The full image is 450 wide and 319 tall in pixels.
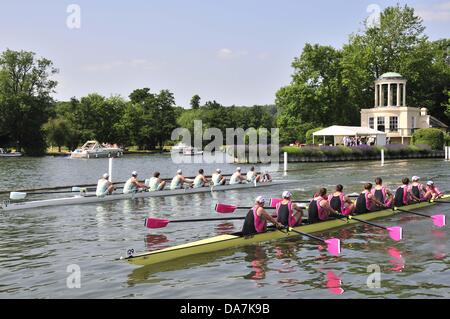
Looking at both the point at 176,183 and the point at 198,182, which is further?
the point at 198,182

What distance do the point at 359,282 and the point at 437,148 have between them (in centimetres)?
7232

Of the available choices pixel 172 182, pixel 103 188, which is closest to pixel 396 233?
pixel 103 188

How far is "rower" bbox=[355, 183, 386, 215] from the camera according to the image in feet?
75.6

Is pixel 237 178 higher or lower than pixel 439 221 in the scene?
higher

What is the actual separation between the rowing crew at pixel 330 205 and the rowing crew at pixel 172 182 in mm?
12565

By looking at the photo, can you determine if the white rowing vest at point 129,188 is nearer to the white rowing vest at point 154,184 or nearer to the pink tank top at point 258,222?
the white rowing vest at point 154,184

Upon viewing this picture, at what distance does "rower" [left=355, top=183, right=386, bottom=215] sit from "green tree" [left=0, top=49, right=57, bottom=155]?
9269cm

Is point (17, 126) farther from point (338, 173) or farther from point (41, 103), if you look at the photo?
point (338, 173)

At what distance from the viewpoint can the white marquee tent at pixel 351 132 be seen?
73.7m

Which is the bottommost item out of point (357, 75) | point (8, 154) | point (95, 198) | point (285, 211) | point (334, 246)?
point (334, 246)

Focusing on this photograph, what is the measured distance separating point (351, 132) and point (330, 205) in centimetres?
5509

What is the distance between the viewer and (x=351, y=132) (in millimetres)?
74562

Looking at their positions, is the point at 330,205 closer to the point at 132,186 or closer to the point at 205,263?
the point at 205,263
